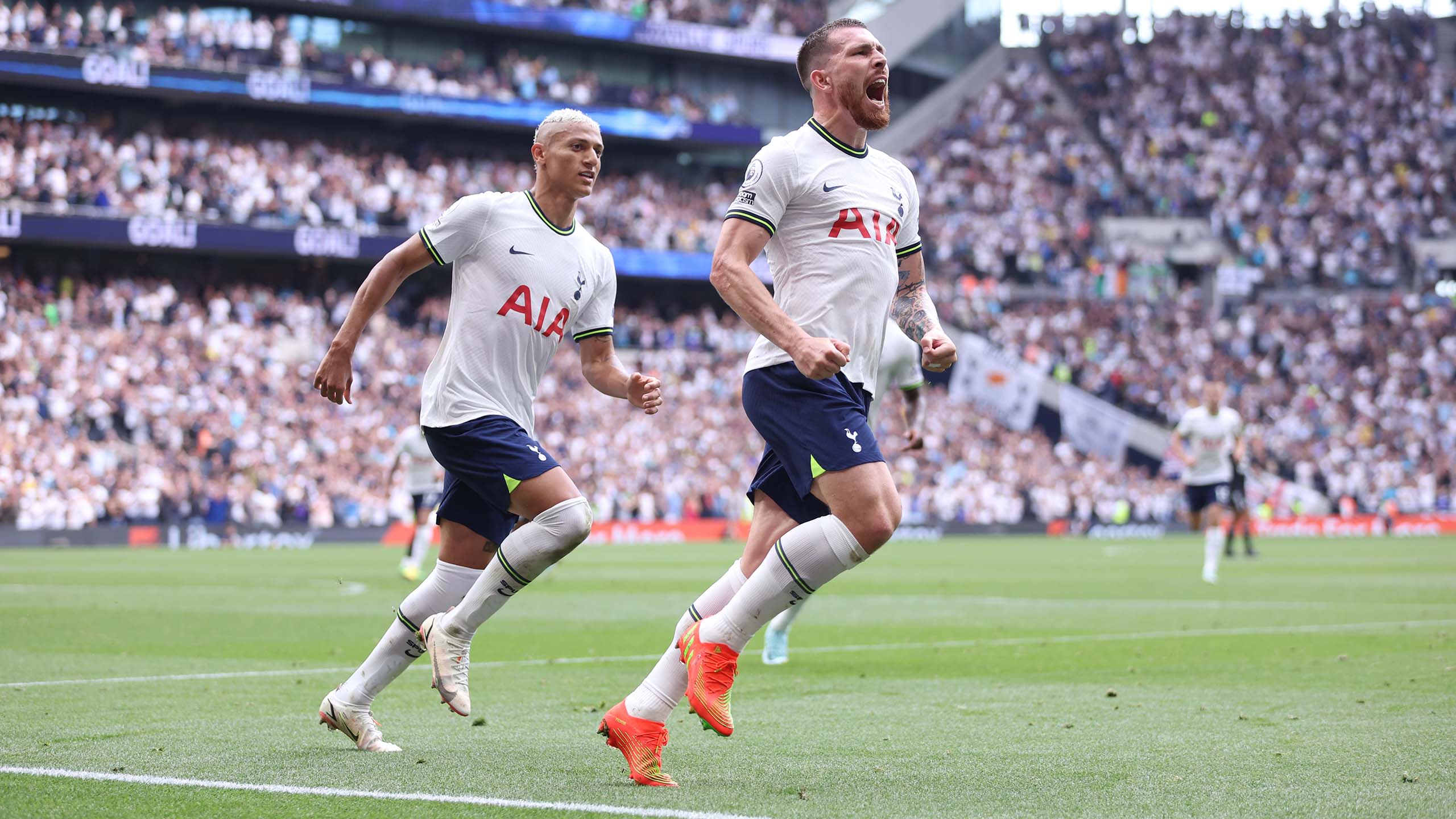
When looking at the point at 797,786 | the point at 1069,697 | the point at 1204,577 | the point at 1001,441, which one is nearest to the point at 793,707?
the point at 1069,697

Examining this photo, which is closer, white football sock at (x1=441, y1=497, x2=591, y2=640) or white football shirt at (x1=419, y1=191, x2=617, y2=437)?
white football sock at (x1=441, y1=497, x2=591, y2=640)

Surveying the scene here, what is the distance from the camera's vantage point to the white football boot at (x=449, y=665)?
620cm

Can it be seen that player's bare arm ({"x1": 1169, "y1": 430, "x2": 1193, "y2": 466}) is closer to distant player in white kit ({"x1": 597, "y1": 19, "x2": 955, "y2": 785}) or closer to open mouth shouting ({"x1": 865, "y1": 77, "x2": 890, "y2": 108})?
distant player in white kit ({"x1": 597, "y1": 19, "x2": 955, "y2": 785})

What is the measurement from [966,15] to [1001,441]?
71.2 feet

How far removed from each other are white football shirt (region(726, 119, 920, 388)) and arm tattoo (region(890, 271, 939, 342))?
0.32 metres

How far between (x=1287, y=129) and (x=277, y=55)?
3425 cm

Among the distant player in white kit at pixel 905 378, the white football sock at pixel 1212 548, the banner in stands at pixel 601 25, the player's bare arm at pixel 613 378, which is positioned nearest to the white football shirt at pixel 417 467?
the distant player in white kit at pixel 905 378

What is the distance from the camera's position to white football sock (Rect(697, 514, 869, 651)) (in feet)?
17.8

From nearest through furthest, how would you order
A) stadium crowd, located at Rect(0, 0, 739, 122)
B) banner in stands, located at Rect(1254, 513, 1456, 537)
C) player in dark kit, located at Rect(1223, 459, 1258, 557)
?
player in dark kit, located at Rect(1223, 459, 1258, 557), stadium crowd, located at Rect(0, 0, 739, 122), banner in stands, located at Rect(1254, 513, 1456, 537)

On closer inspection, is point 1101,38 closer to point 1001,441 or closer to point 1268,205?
point 1268,205

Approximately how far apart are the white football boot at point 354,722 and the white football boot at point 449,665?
359mm

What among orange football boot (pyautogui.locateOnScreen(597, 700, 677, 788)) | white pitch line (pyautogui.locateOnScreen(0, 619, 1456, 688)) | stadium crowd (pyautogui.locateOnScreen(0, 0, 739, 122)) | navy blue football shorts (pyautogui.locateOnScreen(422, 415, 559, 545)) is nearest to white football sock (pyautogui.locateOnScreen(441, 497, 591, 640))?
navy blue football shorts (pyautogui.locateOnScreen(422, 415, 559, 545))

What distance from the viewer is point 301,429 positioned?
35750mm

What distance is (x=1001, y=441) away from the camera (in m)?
44.4
